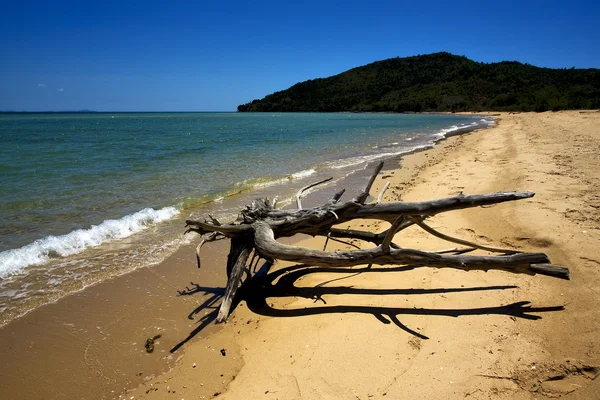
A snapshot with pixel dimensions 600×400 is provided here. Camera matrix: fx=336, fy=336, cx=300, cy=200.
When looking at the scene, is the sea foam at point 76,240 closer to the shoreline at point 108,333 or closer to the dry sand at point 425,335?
the shoreline at point 108,333

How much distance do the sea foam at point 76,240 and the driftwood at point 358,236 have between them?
279 cm

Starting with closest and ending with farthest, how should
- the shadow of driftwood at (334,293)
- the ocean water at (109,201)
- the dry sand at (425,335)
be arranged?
the dry sand at (425,335), the shadow of driftwood at (334,293), the ocean water at (109,201)

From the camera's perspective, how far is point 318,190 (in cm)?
961

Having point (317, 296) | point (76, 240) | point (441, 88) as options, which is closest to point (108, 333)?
point (317, 296)

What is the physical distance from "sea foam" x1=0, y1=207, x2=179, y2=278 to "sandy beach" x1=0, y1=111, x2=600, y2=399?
5.33ft

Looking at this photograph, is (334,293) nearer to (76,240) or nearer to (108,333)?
(108,333)

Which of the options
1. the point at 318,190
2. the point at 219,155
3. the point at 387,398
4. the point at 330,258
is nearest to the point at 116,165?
the point at 219,155

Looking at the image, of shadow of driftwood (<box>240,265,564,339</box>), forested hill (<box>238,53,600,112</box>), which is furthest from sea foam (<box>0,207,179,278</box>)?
forested hill (<box>238,53,600,112</box>)

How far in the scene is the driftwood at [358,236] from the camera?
353 cm

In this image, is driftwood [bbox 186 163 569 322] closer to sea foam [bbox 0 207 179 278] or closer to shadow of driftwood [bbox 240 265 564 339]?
shadow of driftwood [bbox 240 265 564 339]

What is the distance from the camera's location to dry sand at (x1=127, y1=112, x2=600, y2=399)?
251 cm

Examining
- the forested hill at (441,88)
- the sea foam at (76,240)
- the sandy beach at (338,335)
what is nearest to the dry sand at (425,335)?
the sandy beach at (338,335)

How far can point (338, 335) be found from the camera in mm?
3195

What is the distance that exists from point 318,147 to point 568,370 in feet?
61.0
